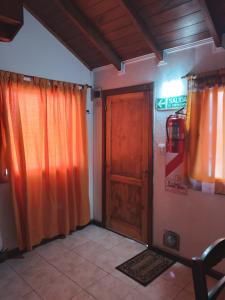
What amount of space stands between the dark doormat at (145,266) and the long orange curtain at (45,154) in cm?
102

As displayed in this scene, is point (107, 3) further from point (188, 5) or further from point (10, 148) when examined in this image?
point (10, 148)

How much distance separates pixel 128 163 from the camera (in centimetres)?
320

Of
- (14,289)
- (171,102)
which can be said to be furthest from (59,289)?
(171,102)

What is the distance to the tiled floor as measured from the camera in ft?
7.03

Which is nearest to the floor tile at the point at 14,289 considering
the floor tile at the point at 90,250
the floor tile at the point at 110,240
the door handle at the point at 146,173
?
the floor tile at the point at 90,250

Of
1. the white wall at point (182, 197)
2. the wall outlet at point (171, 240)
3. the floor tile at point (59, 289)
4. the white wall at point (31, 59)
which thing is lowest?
the floor tile at point (59, 289)

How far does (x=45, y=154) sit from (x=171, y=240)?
6.09 feet

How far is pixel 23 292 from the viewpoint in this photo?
85.2 inches

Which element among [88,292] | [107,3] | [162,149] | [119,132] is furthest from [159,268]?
[107,3]

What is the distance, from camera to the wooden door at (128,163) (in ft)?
9.82

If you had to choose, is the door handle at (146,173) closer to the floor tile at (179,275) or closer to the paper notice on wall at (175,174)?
the paper notice on wall at (175,174)

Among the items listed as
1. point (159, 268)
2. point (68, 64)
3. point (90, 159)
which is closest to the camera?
point (159, 268)

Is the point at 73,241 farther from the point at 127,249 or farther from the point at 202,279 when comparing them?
the point at 202,279

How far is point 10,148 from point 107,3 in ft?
6.00
